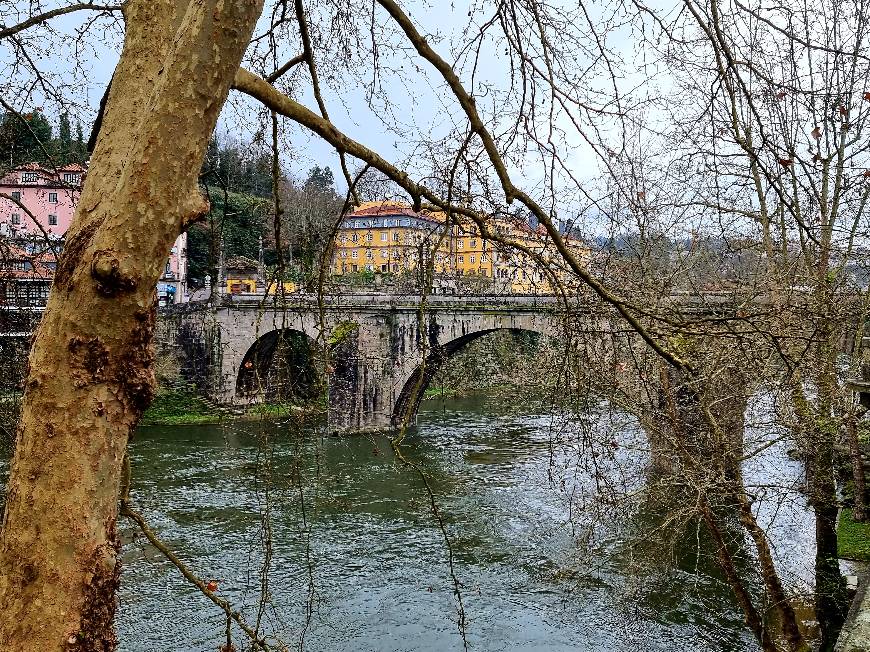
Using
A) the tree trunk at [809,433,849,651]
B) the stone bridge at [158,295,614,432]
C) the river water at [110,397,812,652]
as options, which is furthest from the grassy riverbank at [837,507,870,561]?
the stone bridge at [158,295,614,432]

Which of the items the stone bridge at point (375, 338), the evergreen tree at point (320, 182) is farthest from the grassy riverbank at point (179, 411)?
the evergreen tree at point (320, 182)

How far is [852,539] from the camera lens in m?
8.66

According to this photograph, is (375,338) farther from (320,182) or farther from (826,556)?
(826,556)

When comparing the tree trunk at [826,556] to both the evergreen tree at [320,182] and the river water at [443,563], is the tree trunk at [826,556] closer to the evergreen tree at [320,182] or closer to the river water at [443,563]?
the river water at [443,563]

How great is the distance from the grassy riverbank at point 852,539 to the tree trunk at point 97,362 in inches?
329

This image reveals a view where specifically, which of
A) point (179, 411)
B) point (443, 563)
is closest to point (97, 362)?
point (443, 563)

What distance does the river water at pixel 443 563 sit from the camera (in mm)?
9000

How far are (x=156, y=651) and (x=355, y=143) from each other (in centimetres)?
795

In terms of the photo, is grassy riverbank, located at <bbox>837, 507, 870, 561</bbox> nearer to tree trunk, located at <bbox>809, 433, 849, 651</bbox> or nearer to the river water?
tree trunk, located at <bbox>809, 433, 849, 651</bbox>

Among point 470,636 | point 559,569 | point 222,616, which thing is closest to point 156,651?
point 222,616

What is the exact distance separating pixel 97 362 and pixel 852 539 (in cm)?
914

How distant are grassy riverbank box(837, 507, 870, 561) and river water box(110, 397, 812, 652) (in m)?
0.56

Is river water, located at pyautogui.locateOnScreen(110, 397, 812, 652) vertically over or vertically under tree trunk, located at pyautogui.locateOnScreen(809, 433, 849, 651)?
under

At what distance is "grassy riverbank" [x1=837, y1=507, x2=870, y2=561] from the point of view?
8.12m
